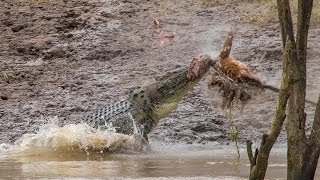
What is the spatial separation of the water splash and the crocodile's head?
41 centimetres

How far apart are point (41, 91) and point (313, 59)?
12.4 feet

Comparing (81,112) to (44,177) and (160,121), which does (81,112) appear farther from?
(44,177)

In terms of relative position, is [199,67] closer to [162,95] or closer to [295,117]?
[162,95]

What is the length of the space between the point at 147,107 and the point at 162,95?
0.22 meters

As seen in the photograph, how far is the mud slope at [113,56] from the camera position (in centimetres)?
976

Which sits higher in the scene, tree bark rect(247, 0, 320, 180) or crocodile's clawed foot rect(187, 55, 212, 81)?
crocodile's clawed foot rect(187, 55, 212, 81)

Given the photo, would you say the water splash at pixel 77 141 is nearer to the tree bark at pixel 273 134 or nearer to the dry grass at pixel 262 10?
the tree bark at pixel 273 134

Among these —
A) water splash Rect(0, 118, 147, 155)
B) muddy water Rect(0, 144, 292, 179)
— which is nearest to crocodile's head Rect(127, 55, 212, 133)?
water splash Rect(0, 118, 147, 155)

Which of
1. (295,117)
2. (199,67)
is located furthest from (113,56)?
(295,117)

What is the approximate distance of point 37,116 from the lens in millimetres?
10219

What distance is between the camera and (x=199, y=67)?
8055 millimetres

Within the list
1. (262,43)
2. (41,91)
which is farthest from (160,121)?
(262,43)

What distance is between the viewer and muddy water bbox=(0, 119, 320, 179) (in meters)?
6.42

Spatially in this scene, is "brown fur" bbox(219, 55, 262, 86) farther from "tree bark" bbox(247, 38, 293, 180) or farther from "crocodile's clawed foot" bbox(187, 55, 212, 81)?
"tree bark" bbox(247, 38, 293, 180)
